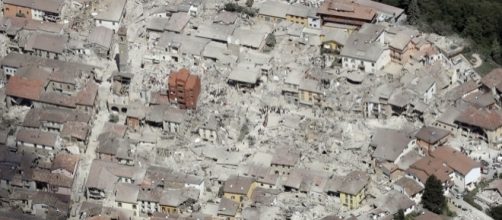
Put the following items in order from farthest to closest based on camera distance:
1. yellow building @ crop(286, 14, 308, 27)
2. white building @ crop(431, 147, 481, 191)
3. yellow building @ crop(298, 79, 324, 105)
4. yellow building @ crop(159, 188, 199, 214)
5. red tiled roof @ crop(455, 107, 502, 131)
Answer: yellow building @ crop(286, 14, 308, 27) → yellow building @ crop(298, 79, 324, 105) → red tiled roof @ crop(455, 107, 502, 131) → white building @ crop(431, 147, 481, 191) → yellow building @ crop(159, 188, 199, 214)

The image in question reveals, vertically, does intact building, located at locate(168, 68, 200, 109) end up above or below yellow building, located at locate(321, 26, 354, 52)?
below

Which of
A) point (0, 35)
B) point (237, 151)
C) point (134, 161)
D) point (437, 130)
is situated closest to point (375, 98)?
point (437, 130)

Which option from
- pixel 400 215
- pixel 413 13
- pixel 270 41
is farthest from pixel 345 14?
pixel 400 215

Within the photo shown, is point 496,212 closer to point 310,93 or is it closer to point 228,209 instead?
point 310,93

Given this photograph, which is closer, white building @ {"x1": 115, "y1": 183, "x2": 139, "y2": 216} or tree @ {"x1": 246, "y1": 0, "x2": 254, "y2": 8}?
white building @ {"x1": 115, "y1": 183, "x2": 139, "y2": 216}

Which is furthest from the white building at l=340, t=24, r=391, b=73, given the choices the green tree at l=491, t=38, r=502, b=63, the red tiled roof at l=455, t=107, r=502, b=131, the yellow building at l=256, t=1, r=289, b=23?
the green tree at l=491, t=38, r=502, b=63

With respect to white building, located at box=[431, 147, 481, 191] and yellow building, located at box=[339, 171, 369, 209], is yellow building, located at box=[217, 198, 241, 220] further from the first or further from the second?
white building, located at box=[431, 147, 481, 191]

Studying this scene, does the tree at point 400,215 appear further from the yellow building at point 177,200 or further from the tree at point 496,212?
the yellow building at point 177,200

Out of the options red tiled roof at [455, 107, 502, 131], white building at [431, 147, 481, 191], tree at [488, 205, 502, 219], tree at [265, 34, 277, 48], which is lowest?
tree at [488, 205, 502, 219]

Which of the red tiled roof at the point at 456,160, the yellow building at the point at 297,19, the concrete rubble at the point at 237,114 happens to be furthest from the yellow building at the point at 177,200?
the yellow building at the point at 297,19
